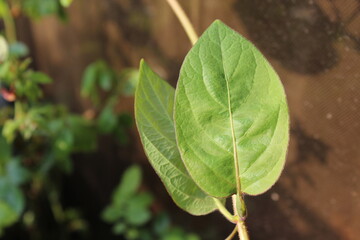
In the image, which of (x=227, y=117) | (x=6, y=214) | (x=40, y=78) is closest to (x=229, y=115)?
(x=227, y=117)

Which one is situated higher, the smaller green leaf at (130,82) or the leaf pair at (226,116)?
the leaf pair at (226,116)

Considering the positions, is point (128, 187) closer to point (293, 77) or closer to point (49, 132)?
point (49, 132)

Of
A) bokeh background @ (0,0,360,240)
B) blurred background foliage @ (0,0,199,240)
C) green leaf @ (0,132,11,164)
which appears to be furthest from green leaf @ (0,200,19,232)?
bokeh background @ (0,0,360,240)

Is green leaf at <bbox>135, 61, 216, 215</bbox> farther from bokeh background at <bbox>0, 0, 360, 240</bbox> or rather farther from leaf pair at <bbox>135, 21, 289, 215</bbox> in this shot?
bokeh background at <bbox>0, 0, 360, 240</bbox>

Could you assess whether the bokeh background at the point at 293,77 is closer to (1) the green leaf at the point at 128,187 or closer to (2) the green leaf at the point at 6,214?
(1) the green leaf at the point at 128,187

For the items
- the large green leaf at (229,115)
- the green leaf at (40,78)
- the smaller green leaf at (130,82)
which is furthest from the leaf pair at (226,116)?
the smaller green leaf at (130,82)

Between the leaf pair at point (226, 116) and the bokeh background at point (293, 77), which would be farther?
the bokeh background at point (293, 77)

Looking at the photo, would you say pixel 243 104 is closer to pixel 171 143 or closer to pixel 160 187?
pixel 171 143

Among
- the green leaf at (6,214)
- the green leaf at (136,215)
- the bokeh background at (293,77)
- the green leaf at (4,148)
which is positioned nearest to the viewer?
the bokeh background at (293,77)

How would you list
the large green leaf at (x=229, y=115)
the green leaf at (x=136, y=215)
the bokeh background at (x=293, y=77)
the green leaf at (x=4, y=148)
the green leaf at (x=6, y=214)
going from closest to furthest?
the large green leaf at (x=229, y=115)
the bokeh background at (x=293, y=77)
the green leaf at (x=4, y=148)
the green leaf at (x=6, y=214)
the green leaf at (x=136, y=215)

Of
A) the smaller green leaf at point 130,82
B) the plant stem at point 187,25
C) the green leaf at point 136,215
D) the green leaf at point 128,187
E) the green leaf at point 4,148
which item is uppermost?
the plant stem at point 187,25
